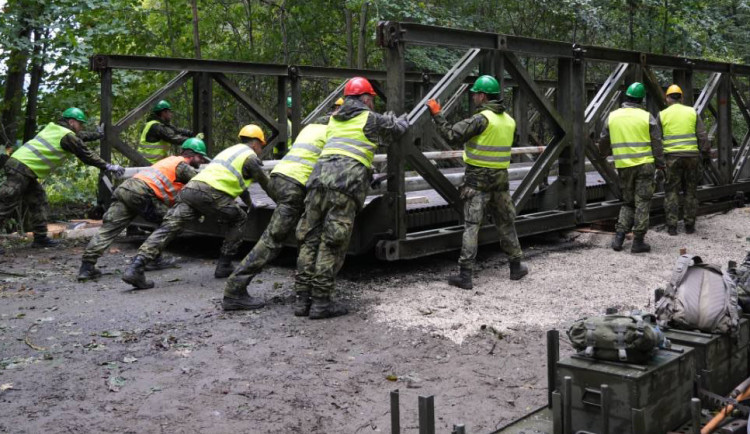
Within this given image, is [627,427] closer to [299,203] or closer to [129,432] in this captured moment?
[129,432]

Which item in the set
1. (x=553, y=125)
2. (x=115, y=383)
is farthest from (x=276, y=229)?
(x=553, y=125)

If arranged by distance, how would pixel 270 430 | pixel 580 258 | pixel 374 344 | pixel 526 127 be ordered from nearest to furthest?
pixel 270 430 < pixel 374 344 < pixel 580 258 < pixel 526 127

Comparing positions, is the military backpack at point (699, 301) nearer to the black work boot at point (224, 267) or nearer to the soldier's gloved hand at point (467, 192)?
the soldier's gloved hand at point (467, 192)

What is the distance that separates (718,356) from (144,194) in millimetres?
6188

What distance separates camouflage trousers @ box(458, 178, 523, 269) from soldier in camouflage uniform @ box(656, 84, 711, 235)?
352 cm

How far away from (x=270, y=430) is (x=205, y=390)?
0.77 m

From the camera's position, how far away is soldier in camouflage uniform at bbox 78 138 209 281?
8.34 meters

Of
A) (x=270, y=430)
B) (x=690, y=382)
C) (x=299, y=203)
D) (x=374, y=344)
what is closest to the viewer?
(x=690, y=382)

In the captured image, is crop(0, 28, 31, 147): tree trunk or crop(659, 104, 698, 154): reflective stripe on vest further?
crop(0, 28, 31, 147): tree trunk

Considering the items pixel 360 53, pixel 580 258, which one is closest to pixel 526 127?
pixel 360 53

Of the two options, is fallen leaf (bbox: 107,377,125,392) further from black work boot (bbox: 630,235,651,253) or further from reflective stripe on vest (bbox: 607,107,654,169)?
reflective stripe on vest (bbox: 607,107,654,169)

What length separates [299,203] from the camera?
7262 millimetres

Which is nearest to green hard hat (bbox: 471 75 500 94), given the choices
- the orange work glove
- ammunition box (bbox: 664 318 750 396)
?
the orange work glove

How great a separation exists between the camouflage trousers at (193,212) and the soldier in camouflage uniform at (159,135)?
292 centimetres
